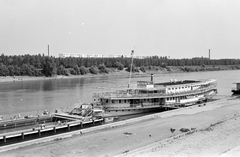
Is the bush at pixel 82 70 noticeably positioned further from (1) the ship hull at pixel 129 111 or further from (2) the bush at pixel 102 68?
(1) the ship hull at pixel 129 111

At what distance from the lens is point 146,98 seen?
46938 mm

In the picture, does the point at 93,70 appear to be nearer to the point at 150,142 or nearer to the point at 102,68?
the point at 102,68

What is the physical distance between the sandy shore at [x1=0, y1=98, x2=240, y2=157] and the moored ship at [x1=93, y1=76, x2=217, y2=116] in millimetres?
5548

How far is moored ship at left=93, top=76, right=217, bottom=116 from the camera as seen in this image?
44.7 meters

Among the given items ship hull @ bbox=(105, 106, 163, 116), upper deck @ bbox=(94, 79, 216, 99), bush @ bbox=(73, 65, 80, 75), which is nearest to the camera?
ship hull @ bbox=(105, 106, 163, 116)

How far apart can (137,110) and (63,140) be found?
1815 cm

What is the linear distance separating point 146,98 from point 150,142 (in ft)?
56.0

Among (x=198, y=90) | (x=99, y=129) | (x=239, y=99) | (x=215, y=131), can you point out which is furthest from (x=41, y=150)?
(x=239, y=99)

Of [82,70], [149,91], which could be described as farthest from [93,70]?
[149,91]

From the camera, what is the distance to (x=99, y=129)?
34.6 meters

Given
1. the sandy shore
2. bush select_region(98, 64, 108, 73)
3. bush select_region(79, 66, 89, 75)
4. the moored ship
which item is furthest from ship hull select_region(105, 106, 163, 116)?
bush select_region(98, 64, 108, 73)

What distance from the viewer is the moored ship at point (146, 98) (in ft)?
147

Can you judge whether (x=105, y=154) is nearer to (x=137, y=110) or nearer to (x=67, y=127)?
(x=67, y=127)

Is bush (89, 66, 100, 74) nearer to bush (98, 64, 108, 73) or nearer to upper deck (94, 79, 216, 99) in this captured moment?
bush (98, 64, 108, 73)
